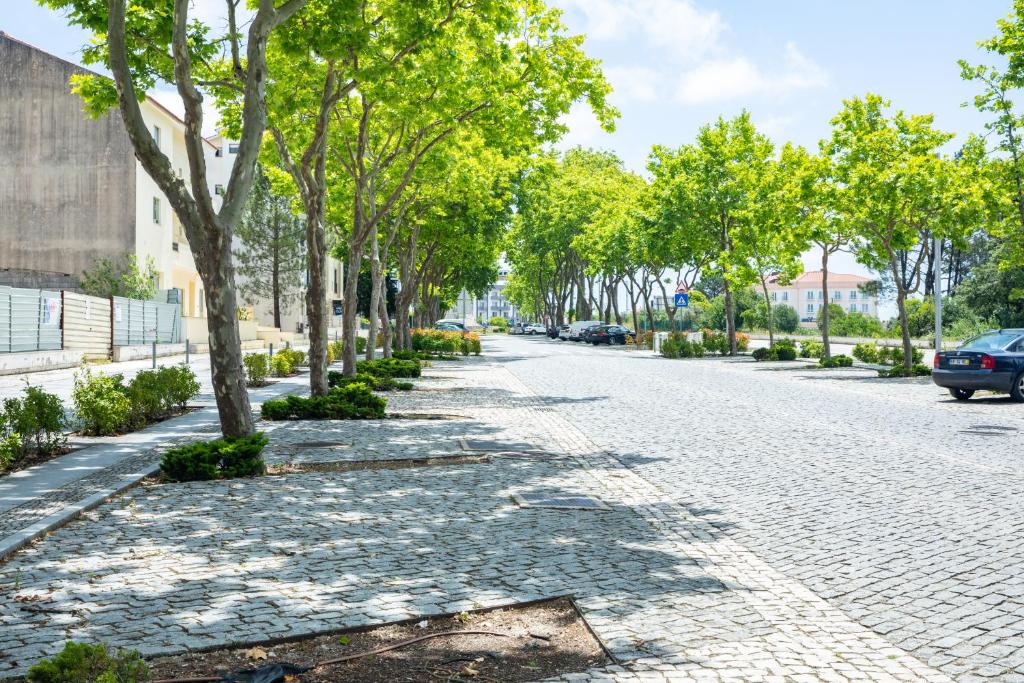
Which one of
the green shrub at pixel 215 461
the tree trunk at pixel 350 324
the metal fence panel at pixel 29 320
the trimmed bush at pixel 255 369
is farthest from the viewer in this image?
the metal fence panel at pixel 29 320

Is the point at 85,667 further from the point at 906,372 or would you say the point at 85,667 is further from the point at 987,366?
the point at 906,372

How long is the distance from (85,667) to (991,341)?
765 inches

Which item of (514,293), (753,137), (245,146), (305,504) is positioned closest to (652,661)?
(305,504)

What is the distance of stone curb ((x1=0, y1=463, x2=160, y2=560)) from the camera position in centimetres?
640

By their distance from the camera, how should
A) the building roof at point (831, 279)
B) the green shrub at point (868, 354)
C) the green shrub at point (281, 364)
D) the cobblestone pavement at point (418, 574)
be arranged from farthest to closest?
the building roof at point (831, 279)
the green shrub at point (868, 354)
the green shrub at point (281, 364)
the cobblestone pavement at point (418, 574)

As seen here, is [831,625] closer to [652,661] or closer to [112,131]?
[652,661]

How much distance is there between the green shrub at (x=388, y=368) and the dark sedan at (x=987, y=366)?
12282 mm

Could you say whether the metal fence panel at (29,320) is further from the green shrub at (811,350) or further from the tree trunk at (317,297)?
the green shrub at (811,350)

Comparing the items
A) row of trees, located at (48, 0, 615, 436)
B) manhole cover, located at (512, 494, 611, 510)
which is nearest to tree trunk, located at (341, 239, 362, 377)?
row of trees, located at (48, 0, 615, 436)

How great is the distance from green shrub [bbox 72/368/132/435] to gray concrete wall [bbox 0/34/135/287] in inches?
1256

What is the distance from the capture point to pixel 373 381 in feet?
67.3

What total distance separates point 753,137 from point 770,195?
20.5ft

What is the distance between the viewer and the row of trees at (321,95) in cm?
1023

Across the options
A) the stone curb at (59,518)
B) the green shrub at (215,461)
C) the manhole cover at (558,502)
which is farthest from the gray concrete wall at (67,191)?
the manhole cover at (558,502)
